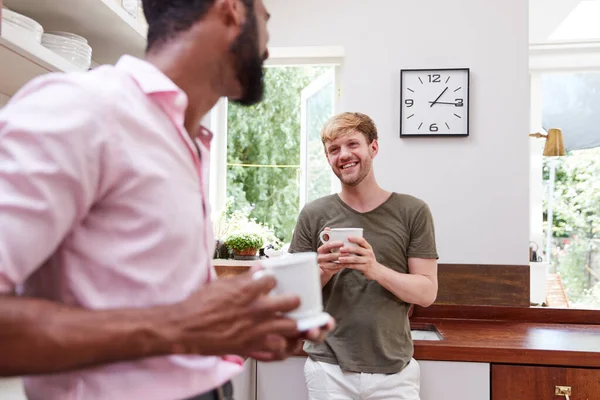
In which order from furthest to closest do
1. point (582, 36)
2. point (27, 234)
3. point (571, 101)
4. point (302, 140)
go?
point (571, 101)
point (582, 36)
point (302, 140)
point (27, 234)

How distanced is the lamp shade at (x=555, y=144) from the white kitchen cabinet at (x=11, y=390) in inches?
120

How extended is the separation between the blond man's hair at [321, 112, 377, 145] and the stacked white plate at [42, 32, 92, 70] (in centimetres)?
77

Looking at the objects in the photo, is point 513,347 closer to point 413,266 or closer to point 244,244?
point 413,266

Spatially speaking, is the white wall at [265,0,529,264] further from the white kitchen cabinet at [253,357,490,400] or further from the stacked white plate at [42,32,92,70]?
the stacked white plate at [42,32,92,70]

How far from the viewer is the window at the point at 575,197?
385 cm

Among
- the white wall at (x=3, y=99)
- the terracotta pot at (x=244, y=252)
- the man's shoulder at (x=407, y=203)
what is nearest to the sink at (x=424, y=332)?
the man's shoulder at (x=407, y=203)

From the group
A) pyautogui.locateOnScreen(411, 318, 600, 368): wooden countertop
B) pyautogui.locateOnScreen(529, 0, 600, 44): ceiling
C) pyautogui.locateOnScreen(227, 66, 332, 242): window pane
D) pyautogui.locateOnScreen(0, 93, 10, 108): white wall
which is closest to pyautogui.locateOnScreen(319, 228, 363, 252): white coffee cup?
pyautogui.locateOnScreen(411, 318, 600, 368): wooden countertop

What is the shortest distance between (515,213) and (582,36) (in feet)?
5.53

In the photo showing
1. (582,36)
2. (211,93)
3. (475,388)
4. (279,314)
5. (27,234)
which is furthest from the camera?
(582,36)

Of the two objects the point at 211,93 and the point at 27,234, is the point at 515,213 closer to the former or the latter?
the point at 211,93

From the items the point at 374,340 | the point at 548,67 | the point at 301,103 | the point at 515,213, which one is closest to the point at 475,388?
the point at 374,340

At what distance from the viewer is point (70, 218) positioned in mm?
507

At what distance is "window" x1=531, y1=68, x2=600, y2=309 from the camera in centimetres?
385

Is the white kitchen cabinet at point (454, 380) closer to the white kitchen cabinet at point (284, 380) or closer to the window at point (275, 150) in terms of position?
the white kitchen cabinet at point (284, 380)
